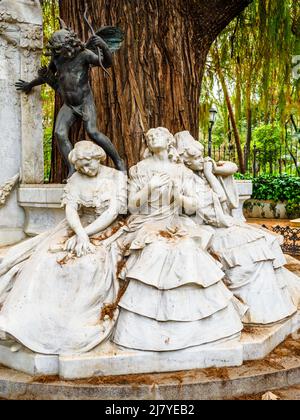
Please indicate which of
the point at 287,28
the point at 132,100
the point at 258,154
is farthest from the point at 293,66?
the point at 258,154

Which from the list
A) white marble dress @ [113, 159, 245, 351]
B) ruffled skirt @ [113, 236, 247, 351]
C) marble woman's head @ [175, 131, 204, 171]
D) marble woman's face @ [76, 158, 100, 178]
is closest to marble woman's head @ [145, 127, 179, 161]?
marble woman's head @ [175, 131, 204, 171]

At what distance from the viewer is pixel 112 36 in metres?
4.45

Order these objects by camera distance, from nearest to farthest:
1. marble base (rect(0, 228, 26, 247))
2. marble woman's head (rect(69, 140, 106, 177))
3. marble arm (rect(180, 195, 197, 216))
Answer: marble woman's head (rect(69, 140, 106, 177)) < marble arm (rect(180, 195, 197, 216)) < marble base (rect(0, 228, 26, 247))

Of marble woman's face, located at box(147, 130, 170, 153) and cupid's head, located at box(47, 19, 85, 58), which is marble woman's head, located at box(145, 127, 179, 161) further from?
cupid's head, located at box(47, 19, 85, 58)

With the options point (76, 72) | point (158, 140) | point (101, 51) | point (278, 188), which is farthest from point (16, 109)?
point (278, 188)

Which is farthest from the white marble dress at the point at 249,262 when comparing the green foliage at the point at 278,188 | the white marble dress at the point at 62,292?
the green foliage at the point at 278,188

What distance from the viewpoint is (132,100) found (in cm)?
551

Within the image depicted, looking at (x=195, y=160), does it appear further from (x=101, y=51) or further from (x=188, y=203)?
(x=101, y=51)

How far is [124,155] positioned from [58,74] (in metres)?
1.28

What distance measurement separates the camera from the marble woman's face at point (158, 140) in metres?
3.77

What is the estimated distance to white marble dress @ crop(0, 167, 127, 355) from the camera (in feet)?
10.3

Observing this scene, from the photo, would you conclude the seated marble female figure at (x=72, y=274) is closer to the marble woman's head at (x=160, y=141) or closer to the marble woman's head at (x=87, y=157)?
the marble woman's head at (x=87, y=157)

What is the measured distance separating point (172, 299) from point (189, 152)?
140 centimetres

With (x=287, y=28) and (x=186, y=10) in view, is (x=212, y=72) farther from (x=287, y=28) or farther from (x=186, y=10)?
(x=186, y=10)
